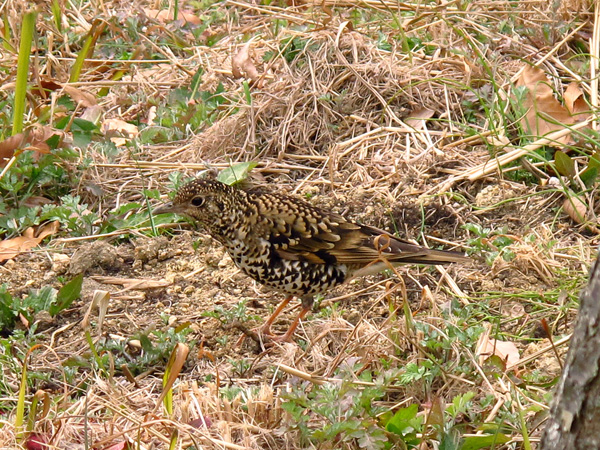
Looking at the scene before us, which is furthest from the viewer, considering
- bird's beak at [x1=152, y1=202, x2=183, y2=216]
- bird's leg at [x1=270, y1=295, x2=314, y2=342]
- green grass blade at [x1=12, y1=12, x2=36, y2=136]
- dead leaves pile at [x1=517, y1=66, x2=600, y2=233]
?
green grass blade at [x1=12, y1=12, x2=36, y2=136]

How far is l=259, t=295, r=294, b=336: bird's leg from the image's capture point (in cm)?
483

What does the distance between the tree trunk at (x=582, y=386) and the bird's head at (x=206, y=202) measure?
2574mm

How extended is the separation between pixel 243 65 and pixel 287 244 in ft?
7.75

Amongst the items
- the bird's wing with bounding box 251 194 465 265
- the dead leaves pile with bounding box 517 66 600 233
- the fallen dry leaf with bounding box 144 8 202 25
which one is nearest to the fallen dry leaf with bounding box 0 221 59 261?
the bird's wing with bounding box 251 194 465 265

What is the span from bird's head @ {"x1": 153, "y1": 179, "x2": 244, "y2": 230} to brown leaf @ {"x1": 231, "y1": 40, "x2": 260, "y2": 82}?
83.0 inches

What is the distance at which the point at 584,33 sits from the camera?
22.3 feet

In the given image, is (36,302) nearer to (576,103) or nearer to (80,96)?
(80,96)

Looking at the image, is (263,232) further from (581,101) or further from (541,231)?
(581,101)

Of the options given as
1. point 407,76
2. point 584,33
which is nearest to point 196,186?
point 407,76

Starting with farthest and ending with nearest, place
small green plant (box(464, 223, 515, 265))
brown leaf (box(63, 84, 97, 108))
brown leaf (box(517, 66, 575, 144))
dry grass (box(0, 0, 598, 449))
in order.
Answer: brown leaf (box(63, 84, 97, 108))
brown leaf (box(517, 66, 575, 144))
small green plant (box(464, 223, 515, 265))
dry grass (box(0, 0, 598, 449))

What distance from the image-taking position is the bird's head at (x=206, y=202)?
4902 millimetres

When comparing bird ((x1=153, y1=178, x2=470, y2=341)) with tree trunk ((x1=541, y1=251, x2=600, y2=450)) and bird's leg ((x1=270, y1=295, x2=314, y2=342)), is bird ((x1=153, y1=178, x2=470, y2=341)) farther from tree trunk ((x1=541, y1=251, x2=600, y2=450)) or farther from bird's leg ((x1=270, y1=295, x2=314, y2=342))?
tree trunk ((x1=541, y1=251, x2=600, y2=450))

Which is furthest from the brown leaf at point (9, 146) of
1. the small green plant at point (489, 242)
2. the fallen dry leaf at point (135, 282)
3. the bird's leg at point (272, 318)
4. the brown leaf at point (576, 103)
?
the brown leaf at point (576, 103)

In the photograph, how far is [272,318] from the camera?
16.1 feet
